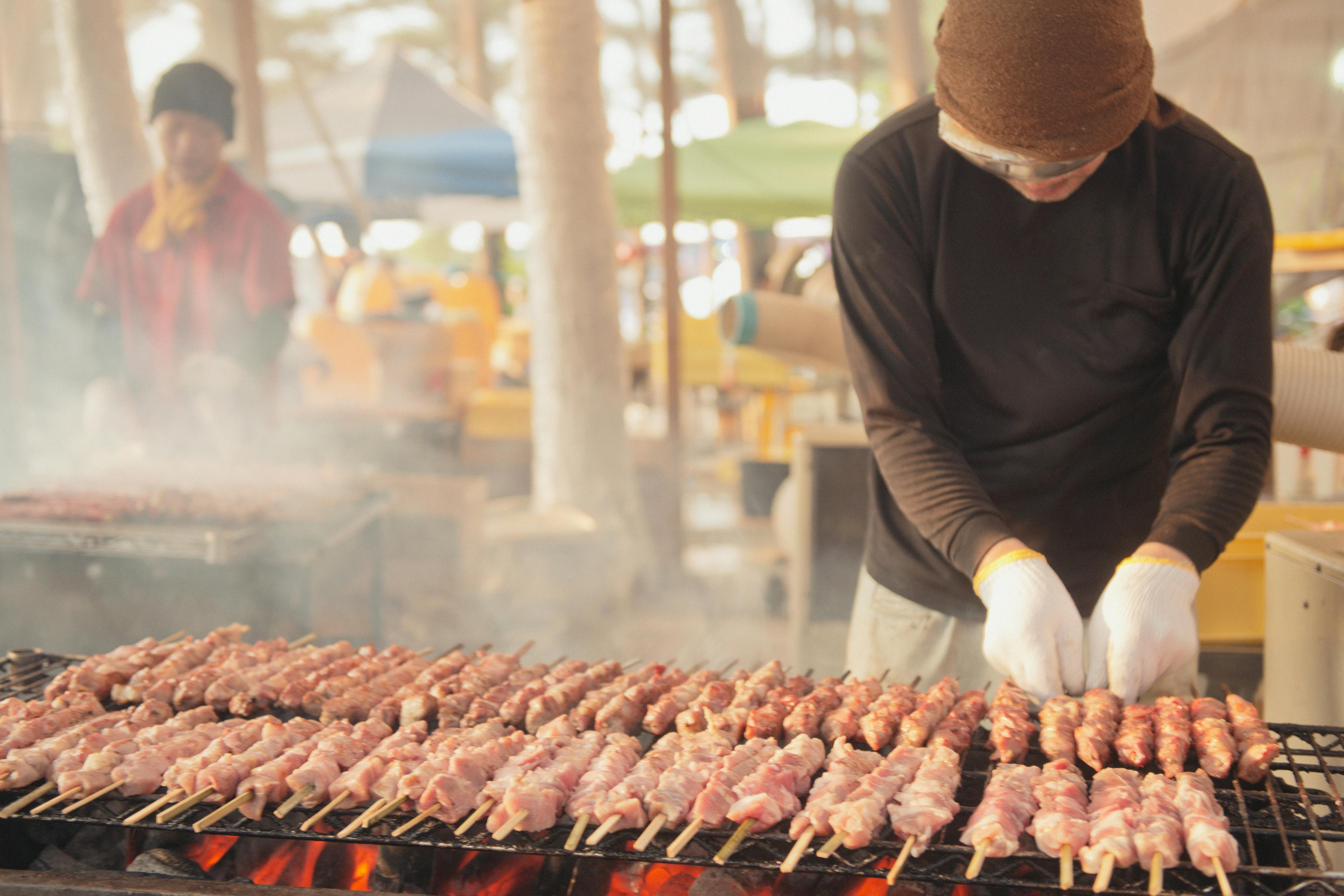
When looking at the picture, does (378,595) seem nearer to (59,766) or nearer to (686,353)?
(59,766)

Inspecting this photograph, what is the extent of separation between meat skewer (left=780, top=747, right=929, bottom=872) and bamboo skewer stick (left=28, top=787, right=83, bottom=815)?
144cm

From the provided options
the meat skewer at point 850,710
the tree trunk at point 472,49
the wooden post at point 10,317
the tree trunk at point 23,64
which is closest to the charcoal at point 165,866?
the meat skewer at point 850,710

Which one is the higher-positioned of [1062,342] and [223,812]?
[1062,342]

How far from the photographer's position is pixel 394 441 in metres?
9.45

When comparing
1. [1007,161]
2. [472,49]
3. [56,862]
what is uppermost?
[472,49]

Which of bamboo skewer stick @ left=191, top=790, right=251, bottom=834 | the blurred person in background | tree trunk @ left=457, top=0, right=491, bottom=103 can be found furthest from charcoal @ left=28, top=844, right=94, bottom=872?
tree trunk @ left=457, top=0, right=491, bottom=103

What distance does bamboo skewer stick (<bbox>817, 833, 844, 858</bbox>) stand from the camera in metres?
A: 1.80

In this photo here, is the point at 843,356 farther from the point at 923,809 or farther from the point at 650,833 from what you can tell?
the point at 650,833

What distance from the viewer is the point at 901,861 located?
1.76 metres

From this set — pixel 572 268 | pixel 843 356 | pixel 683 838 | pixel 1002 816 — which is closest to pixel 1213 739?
pixel 1002 816

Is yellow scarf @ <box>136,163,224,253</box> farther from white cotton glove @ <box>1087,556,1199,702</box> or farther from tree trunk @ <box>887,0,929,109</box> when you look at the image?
white cotton glove @ <box>1087,556,1199,702</box>

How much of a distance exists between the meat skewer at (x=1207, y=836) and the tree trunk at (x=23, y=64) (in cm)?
1123

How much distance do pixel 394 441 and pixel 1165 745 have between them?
26.7 ft

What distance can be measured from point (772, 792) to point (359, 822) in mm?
798
